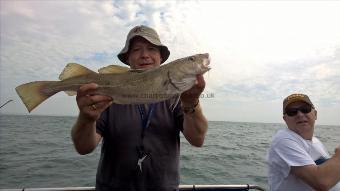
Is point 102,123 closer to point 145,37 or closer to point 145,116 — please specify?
point 145,116

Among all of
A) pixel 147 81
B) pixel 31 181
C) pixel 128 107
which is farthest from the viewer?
pixel 31 181

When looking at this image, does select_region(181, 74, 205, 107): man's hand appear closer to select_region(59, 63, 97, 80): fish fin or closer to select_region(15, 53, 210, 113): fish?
select_region(15, 53, 210, 113): fish

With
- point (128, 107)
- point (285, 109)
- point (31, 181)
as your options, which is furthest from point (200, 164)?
point (128, 107)

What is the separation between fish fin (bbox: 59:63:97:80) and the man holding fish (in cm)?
A: 39

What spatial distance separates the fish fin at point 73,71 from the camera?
3.09m

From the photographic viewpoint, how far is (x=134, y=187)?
A: 3238mm

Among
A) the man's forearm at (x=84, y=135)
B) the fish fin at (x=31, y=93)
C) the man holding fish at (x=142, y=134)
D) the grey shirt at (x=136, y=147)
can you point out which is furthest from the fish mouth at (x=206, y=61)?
the fish fin at (x=31, y=93)

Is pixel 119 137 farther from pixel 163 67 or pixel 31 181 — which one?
pixel 31 181

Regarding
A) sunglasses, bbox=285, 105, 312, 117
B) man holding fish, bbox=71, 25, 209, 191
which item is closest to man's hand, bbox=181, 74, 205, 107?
man holding fish, bbox=71, 25, 209, 191

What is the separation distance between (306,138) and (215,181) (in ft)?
32.1

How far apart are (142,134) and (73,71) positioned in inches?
38.9

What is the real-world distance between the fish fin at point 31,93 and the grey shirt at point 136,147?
705 mm

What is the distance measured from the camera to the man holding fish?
325cm

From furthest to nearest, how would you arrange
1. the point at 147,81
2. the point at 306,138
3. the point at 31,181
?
1. the point at 31,181
2. the point at 306,138
3. the point at 147,81
